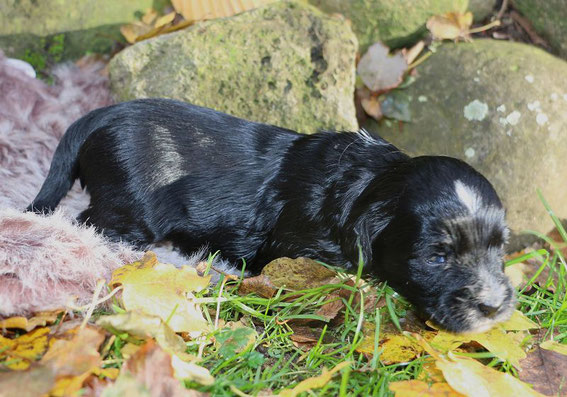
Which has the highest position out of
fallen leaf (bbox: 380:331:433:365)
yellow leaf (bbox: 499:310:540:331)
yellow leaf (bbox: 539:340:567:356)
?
fallen leaf (bbox: 380:331:433:365)

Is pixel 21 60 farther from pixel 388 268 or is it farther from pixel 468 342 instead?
pixel 468 342

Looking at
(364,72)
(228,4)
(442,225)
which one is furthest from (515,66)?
(442,225)

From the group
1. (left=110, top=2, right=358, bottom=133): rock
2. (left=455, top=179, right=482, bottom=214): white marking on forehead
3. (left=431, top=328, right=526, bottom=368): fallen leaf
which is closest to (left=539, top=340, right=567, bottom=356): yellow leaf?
(left=431, top=328, right=526, bottom=368): fallen leaf

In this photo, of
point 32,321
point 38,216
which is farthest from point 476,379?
point 38,216

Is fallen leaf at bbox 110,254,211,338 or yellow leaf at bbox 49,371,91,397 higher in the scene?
yellow leaf at bbox 49,371,91,397

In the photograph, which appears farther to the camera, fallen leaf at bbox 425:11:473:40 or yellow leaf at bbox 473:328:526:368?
fallen leaf at bbox 425:11:473:40

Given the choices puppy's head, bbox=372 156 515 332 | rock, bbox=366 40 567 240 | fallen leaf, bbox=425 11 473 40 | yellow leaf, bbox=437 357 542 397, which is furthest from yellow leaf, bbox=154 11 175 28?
yellow leaf, bbox=437 357 542 397

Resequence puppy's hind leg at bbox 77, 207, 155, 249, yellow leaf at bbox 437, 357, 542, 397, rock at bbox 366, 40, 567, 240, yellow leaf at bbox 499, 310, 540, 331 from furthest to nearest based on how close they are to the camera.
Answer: rock at bbox 366, 40, 567, 240 < puppy's hind leg at bbox 77, 207, 155, 249 < yellow leaf at bbox 499, 310, 540, 331 < yellow leaf at bbox 437, 357, 542, 397

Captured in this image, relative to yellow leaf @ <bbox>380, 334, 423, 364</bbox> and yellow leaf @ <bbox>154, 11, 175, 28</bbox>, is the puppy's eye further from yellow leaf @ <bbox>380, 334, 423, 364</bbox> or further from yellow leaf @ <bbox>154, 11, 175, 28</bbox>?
yellow leaf @ <bbox>154, 11, 175, 28</bbox>

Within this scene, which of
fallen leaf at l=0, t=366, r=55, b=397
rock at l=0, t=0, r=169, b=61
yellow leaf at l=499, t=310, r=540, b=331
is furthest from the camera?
rock at l=0, t=0, r=169, b=61
